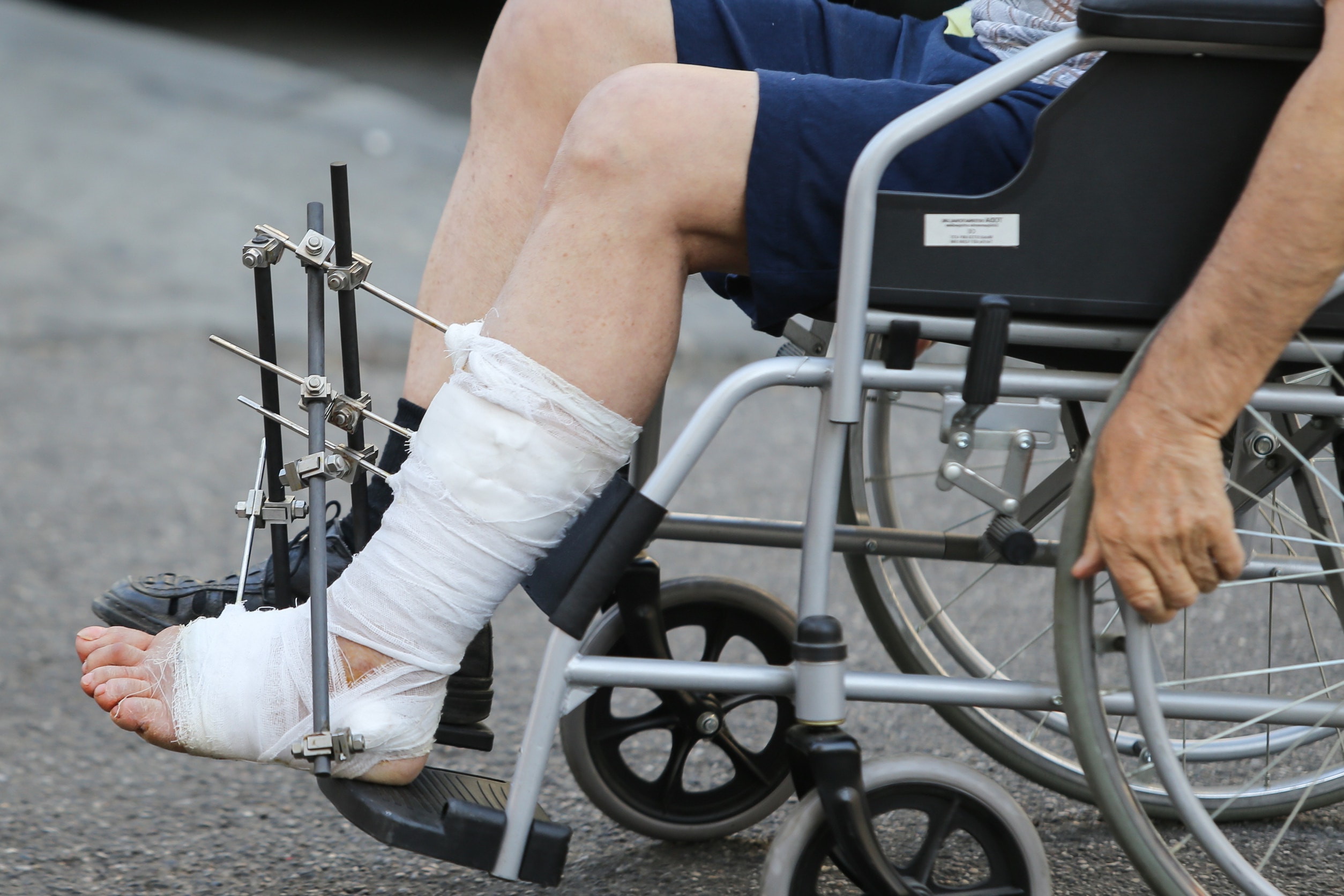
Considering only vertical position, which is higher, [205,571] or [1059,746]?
[205,571]

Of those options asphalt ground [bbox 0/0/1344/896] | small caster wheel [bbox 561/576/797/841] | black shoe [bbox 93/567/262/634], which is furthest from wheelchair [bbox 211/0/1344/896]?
asphalt ground [bbox 0/0/1344/896]

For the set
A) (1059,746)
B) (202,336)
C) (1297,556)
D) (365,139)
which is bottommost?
(1059,746)

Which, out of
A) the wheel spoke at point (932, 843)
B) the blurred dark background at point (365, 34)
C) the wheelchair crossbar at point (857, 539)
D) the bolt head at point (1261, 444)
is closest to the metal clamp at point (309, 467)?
the wheelchair crossbar at point (857, 539)

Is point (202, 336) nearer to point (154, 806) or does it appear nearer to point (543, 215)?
point (154, 806)

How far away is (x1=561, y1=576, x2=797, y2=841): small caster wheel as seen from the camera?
1.48m

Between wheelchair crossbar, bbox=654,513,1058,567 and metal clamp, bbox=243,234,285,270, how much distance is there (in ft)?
1.71

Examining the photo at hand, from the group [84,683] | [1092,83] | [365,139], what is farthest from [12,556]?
[365,139]

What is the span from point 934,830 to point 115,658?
32.1 inches

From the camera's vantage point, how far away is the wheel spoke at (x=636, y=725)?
59.1 inches

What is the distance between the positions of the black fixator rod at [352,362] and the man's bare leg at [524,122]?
103mm

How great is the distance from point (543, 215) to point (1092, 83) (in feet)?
1.60

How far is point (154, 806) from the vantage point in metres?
1.67

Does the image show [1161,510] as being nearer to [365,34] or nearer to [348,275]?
[348,275]

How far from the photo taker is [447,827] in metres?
1.15
